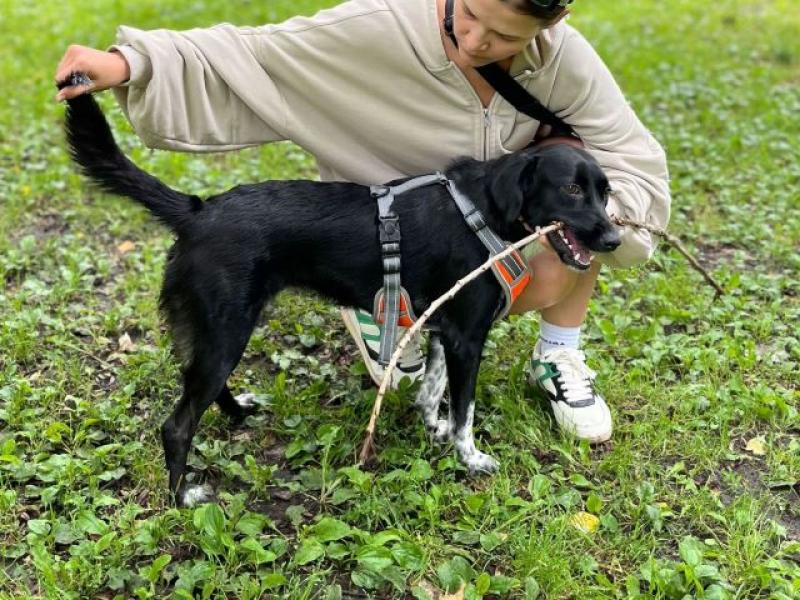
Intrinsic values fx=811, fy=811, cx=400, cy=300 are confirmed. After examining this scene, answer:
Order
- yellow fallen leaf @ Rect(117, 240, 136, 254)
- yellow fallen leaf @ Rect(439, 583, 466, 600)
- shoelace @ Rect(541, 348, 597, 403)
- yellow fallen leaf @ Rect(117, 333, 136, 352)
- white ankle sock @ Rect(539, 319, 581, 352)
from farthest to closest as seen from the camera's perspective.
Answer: yellow fallen leaf @ Rect(117, 240, 136, 254) < yellow fallen leaf @ Rect(117, 333, 136, 352) < white ankle sock @ Rect(539, 319, 581, 352) < shoelace @ Rect(541, 348, 597, 403) < yellow fallen leaf @ Rect(439, 583, 466, 600)

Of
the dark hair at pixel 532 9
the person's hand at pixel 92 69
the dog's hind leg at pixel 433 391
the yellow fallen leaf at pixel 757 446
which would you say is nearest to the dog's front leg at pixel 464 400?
the dog's hind leg at pixel 433 391

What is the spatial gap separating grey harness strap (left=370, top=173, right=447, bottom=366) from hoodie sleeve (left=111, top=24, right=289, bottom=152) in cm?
53

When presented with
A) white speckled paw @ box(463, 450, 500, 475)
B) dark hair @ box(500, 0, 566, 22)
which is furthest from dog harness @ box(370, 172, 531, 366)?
dark hair @ box(500, 0, 566, 22)

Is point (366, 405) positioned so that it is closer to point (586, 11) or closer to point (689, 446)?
point (689, 446)

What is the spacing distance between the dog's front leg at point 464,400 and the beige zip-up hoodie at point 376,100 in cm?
74

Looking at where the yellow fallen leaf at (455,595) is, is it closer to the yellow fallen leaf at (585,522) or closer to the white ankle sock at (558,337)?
the yellow fallen leaf at (585,522)

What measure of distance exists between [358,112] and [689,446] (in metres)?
1.83

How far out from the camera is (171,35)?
286 cm

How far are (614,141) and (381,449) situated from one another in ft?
5.06

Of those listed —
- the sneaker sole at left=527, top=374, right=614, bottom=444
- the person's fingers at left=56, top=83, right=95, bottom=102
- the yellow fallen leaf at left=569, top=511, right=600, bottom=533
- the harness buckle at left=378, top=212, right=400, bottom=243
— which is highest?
the person's fingers at left=56, top=83, right=95, bottom=102

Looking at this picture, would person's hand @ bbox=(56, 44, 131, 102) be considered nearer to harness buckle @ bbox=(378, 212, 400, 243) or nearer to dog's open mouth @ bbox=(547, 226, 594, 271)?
harness buckle @ bbox=(378, 212, 400, 243)

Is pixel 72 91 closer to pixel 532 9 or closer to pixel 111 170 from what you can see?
pixel 111 170

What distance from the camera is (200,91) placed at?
291 cm

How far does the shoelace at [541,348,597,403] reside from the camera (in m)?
3.32
